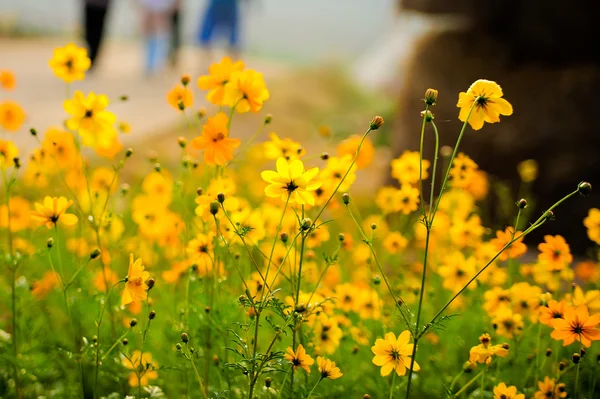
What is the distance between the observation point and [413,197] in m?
1.25

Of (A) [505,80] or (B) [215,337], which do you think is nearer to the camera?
(B) [215,337]

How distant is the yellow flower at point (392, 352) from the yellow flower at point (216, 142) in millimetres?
358

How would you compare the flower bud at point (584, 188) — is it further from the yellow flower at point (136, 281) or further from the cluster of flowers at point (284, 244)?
the yellow flower at point (136, 281)

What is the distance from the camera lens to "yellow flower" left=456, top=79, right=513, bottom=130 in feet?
3.05

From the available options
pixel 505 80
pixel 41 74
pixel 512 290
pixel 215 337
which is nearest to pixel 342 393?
pixel 215 337

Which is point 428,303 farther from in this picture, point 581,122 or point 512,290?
point 581,122

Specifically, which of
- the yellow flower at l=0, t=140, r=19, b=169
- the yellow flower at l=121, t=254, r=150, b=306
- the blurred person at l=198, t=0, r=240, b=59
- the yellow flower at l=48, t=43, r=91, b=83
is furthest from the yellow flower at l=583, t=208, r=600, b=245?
the blurred person at l=198, t=0, r=240, b=59

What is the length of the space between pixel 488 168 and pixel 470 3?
68 centimetres

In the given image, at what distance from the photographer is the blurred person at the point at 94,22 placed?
19.2 feet

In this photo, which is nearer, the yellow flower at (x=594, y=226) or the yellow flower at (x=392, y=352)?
the yellow flower at (x=392, y=352)

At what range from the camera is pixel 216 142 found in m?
1.04

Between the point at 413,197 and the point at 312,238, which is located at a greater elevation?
the point at 413,197

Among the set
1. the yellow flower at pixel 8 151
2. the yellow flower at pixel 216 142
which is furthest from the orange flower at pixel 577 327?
the yellow flower at pixel 8 151

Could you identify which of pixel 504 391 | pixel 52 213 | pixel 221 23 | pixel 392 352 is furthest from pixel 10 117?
pixel 221 23
